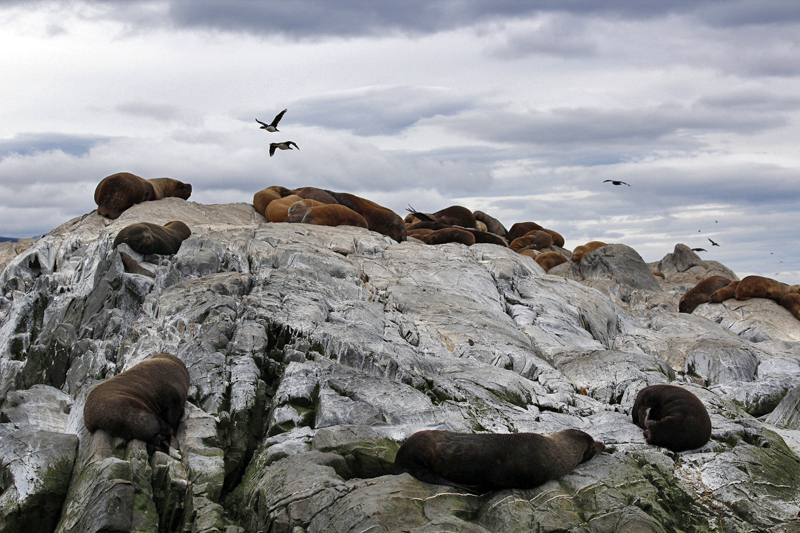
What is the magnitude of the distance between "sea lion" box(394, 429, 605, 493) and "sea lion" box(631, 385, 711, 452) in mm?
1915

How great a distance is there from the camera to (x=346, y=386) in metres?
8.55

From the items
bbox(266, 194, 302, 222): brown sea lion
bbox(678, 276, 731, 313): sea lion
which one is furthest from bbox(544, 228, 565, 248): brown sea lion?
bbox(266, 194, 302, 222): brown sea lion

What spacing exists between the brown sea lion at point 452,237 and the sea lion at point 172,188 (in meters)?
9.28

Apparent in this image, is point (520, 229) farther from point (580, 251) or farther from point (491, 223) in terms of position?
point (580, 251)

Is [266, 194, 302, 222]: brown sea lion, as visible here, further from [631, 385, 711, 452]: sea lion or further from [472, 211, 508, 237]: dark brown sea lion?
[631, 385, 711, 452]: sea lion

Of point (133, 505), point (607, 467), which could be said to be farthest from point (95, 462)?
point (607, 467)

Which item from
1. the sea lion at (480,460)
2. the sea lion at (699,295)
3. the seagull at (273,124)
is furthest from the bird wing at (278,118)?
the sea lion at (699,295)

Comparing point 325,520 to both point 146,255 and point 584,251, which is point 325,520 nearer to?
point 146,255

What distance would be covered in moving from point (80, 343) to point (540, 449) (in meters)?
8.44

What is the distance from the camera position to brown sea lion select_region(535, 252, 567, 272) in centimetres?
2734

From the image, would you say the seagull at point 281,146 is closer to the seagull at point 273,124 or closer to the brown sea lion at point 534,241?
the seagull at point 273,124

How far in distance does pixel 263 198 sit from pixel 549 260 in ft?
41.3

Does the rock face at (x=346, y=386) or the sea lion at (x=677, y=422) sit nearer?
the rock face at (x=346, y=386)

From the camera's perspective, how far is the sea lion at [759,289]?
21.1 m
